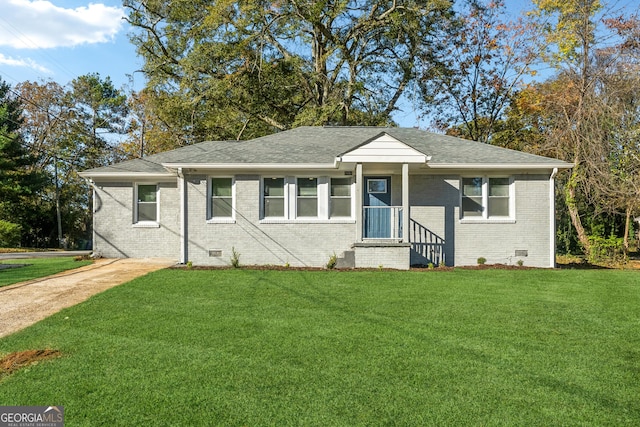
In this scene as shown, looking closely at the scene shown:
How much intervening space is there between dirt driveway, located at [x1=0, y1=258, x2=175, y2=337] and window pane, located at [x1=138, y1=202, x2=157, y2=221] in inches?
86.4

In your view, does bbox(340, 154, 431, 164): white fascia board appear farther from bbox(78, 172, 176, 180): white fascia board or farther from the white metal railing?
bbox(78, 172, 176, 180): white fascia board

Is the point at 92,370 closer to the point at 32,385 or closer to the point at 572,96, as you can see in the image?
the point at 32,385

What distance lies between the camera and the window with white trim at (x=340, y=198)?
14305 mm

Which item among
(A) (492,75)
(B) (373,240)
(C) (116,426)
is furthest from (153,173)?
(A) (492,75)

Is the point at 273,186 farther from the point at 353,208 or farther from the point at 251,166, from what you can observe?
the point at 353,208

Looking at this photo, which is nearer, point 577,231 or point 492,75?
point 577,231

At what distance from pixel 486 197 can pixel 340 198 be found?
15.1 feet

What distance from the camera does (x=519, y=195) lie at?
14414 millimetres

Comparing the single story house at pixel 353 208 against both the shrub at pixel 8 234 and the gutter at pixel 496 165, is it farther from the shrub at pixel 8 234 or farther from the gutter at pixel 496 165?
the shrub at pixel 8 234

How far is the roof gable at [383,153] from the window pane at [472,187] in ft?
7.22

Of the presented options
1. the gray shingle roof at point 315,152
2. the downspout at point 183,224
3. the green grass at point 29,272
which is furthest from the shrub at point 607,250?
the green grass at point 29,272

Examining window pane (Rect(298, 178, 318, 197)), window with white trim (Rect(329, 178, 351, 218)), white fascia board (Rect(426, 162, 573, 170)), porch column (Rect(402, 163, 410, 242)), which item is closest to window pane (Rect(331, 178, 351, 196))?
window with white trim (Rect(329, 178, 351, 218))

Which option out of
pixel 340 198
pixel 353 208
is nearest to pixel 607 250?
pixel 353 208

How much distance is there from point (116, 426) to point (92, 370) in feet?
4.82
